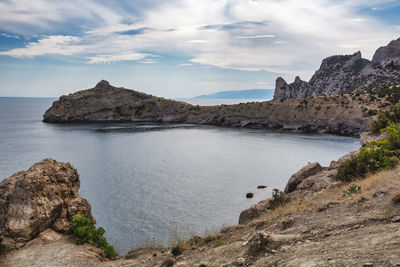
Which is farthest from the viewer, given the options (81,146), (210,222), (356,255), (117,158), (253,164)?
(81,146)

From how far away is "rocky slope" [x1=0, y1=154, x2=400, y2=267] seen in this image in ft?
21.6

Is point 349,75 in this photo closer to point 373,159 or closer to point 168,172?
point 168,172

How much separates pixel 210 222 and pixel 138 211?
24.3 ft

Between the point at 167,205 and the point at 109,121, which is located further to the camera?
the point at 109,121

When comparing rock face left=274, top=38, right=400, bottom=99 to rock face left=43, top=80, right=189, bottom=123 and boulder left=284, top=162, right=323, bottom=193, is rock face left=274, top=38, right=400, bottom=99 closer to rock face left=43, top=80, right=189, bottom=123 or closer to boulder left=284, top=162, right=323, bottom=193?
rock face left=43, top=80, right=189, bottom=123

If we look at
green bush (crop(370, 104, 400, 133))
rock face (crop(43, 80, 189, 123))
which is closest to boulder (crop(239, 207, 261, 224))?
green bush (crop(370, 104, 400, 133))

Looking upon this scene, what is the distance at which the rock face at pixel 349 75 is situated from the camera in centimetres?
Answer: 12875

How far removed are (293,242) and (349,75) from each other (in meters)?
166

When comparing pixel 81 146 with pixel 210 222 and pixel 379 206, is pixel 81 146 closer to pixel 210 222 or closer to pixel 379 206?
pixel 210 222

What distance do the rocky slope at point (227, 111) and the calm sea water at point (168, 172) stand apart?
1941 cm

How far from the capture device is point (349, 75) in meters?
150

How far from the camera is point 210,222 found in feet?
78.9

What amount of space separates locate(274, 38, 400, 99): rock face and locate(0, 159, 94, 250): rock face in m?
138

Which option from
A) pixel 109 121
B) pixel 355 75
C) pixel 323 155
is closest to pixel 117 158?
pixel 323 155
